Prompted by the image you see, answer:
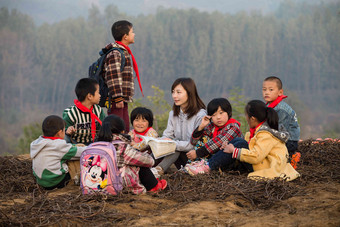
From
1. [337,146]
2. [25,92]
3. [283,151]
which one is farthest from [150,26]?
[283,151]

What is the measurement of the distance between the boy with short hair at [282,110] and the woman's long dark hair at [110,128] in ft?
6.78

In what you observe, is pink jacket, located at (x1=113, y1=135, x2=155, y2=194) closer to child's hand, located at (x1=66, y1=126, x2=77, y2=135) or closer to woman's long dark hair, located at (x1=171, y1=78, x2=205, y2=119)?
child's hand, located at (x1=66, y1=126, x2=77, y2=135)

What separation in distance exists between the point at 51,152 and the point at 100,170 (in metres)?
0.85

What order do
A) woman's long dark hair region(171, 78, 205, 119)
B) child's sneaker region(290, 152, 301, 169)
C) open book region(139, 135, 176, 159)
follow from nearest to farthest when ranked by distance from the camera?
Answer: 1. open book region(139, 135, 176, 159)
2. child's sneaker region(290, 152, 301, 169)
3. woman's long dark hair region(171, 78, 205, 119)

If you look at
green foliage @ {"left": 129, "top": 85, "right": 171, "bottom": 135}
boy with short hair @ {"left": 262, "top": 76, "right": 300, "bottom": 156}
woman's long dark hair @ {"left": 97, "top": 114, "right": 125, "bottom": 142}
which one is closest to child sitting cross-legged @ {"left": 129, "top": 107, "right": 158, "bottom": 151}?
woman's long dark hair @ {"left": 97, "top": 114, "right": 125, "bottom": 142}

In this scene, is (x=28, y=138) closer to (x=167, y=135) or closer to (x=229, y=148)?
(x=167, y=135)

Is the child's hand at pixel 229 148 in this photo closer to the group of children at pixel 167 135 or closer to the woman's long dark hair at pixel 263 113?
the group of children at pixel 167 135

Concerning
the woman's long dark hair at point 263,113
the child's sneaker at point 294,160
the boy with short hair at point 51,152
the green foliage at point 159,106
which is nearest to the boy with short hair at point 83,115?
the boy with short hair at point 51,152

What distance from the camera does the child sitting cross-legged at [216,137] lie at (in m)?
4.88

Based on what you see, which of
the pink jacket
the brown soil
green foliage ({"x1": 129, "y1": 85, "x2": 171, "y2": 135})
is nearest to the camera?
the brown soil

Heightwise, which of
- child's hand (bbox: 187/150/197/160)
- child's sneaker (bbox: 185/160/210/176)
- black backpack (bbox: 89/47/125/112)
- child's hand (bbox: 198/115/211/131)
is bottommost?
child's sneaker (bbox: 185/160/210/176)

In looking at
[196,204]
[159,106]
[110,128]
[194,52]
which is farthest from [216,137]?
[194,52]

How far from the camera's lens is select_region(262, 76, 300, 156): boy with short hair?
5.09 metres

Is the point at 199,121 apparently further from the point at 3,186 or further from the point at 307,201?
the point at 3,186
